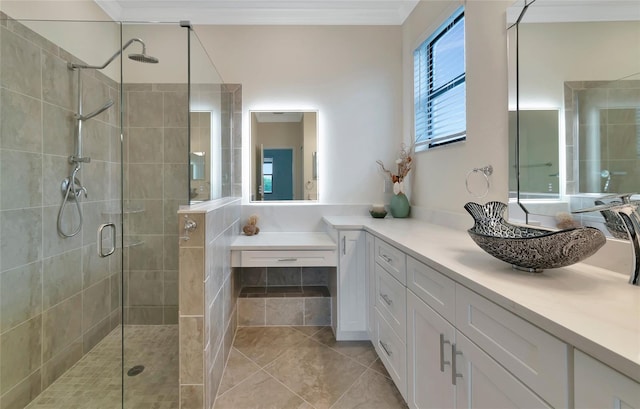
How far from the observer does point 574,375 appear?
562 millimetres

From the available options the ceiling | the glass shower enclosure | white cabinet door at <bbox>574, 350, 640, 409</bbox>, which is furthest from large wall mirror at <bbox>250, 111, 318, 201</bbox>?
Result: white cabinet door at <bbox>574, 350, 640, 409</bbox>

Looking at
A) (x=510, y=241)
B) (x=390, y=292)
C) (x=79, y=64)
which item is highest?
(x=79, y=64)

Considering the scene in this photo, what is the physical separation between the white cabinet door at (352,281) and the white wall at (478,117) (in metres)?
0.66

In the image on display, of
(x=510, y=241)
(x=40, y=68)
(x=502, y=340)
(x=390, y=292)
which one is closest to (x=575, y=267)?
(x=510, y=241)

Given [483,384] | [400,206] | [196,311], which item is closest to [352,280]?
[400,206]

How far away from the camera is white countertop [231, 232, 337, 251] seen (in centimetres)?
217

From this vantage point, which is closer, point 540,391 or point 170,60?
point 540,391

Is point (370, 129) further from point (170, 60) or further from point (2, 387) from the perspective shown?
point (2, 387)

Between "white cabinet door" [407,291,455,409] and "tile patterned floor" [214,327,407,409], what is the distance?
0.44 m

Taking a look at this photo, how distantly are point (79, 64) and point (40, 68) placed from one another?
316 mm

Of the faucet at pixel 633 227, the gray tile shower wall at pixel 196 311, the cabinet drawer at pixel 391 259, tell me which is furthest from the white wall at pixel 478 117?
the gray tile shower wall at pixel 196 311

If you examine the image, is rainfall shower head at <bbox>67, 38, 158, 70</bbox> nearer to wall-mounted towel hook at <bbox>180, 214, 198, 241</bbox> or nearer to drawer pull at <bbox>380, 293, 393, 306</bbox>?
wall-mounted towel hook at <bbox>180, 214, 198, 241</bbox>

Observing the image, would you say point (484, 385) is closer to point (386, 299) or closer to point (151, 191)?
Result: point (386, 299)

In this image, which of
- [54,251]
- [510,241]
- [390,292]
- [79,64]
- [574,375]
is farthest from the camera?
[79,64]
